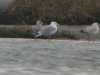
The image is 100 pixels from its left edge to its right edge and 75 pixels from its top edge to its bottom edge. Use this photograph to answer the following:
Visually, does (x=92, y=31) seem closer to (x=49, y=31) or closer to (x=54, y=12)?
(x=49, y=31)

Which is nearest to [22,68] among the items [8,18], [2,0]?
[2,0]

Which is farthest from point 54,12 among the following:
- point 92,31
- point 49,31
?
point 92,31

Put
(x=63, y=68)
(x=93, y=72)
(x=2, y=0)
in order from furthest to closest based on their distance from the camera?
1. (x=2, y=0)
2. (x=63, y=68)
3. (x=93, y=72)

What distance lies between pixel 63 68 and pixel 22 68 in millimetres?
376

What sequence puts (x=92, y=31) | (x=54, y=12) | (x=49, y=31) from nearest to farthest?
(x=49, y=31) → (x=92, y=31) → (x=54, y=12)

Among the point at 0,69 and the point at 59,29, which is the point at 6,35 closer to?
the point at 59,29

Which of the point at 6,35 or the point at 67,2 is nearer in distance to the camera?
the point at 6,35

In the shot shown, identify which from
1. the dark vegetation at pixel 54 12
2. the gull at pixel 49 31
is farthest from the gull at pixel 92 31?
the dark vegetation at pixel 54 12

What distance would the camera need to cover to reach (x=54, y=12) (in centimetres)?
1772

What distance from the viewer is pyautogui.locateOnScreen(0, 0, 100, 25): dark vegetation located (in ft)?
56.0

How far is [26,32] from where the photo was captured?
50.8ft

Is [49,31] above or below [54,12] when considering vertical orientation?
below

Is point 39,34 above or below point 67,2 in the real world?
below

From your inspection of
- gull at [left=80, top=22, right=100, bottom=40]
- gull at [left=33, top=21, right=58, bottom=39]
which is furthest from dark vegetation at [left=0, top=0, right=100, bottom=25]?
gull at [left=33, top=21, right=58, bottom=39]
